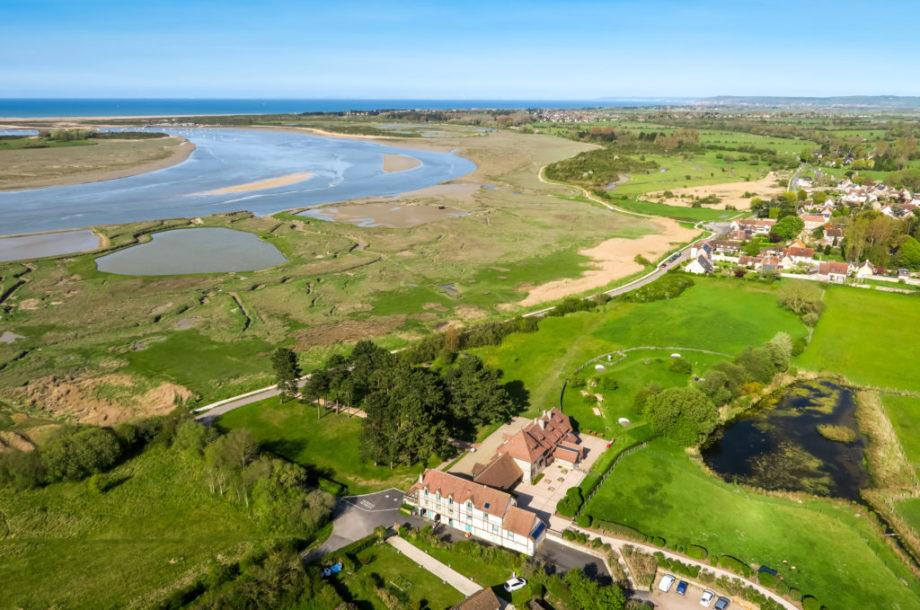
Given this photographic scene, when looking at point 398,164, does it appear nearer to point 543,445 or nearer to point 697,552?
point 543,445

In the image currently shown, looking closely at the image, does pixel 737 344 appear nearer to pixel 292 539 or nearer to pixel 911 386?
pixel 911 386

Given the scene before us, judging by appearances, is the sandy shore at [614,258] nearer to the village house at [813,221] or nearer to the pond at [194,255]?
the village house at [813,221]

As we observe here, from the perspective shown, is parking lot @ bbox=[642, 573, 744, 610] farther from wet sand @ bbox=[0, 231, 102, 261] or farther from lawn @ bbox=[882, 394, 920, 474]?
wet sand @ bbox=[0, 231, 102, 261]

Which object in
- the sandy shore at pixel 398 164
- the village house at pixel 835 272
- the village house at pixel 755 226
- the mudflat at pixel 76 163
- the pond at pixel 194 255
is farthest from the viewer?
the sandy shore at pixel 398 164

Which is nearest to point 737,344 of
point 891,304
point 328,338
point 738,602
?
point 891,304

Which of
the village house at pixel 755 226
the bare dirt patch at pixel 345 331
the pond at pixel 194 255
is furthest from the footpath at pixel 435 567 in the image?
the village house at pixel 755 226

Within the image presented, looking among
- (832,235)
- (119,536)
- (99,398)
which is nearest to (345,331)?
(99,398)

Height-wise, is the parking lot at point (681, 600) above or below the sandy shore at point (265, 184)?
below
